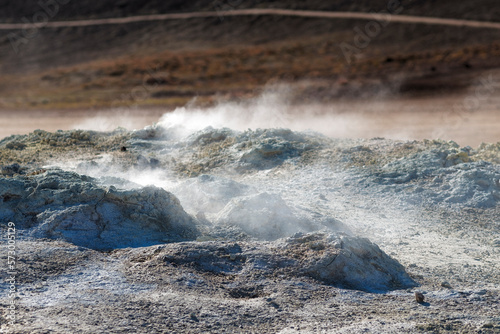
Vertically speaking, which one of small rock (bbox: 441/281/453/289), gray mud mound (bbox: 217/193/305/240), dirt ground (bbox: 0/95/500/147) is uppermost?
dirt ground (bbox: 0/95/500/147)

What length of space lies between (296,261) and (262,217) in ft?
2.14

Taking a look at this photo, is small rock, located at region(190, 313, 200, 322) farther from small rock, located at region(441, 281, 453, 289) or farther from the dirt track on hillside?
the dirt track on hillside

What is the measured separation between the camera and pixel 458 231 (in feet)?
15.9

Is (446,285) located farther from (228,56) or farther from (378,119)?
(228,56)

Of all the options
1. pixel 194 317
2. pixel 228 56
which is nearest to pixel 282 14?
pixel 228 56

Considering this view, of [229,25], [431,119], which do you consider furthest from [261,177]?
[229,25]

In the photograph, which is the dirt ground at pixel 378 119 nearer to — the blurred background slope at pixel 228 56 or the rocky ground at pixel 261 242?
the blurred background slope at pixel 228 56

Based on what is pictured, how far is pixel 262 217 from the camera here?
14.3 feet

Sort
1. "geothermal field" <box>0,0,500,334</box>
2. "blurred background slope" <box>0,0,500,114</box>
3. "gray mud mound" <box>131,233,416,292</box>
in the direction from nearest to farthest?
1. "geothermal field" <box>0,0,500,334</box>
2. "gray mud mound" <box>131,233,416,292</box>
3. "blurred background slope" <box>0,0,500,114</box>

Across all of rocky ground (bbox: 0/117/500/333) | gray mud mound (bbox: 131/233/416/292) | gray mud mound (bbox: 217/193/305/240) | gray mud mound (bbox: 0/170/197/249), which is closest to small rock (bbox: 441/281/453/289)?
rocky ground (bbox: 0/117/500/333)

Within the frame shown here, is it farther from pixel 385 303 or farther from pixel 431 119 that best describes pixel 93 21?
pixel 385 303

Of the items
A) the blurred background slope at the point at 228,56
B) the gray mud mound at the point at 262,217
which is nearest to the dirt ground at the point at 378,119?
the blurred background slope at the point at 228,56

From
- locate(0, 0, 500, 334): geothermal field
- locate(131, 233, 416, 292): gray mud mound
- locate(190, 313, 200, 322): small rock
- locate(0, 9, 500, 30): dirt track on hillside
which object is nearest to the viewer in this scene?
locate(190, 313, 200, 322): small rock

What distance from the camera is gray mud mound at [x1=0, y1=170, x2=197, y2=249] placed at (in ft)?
13.5
